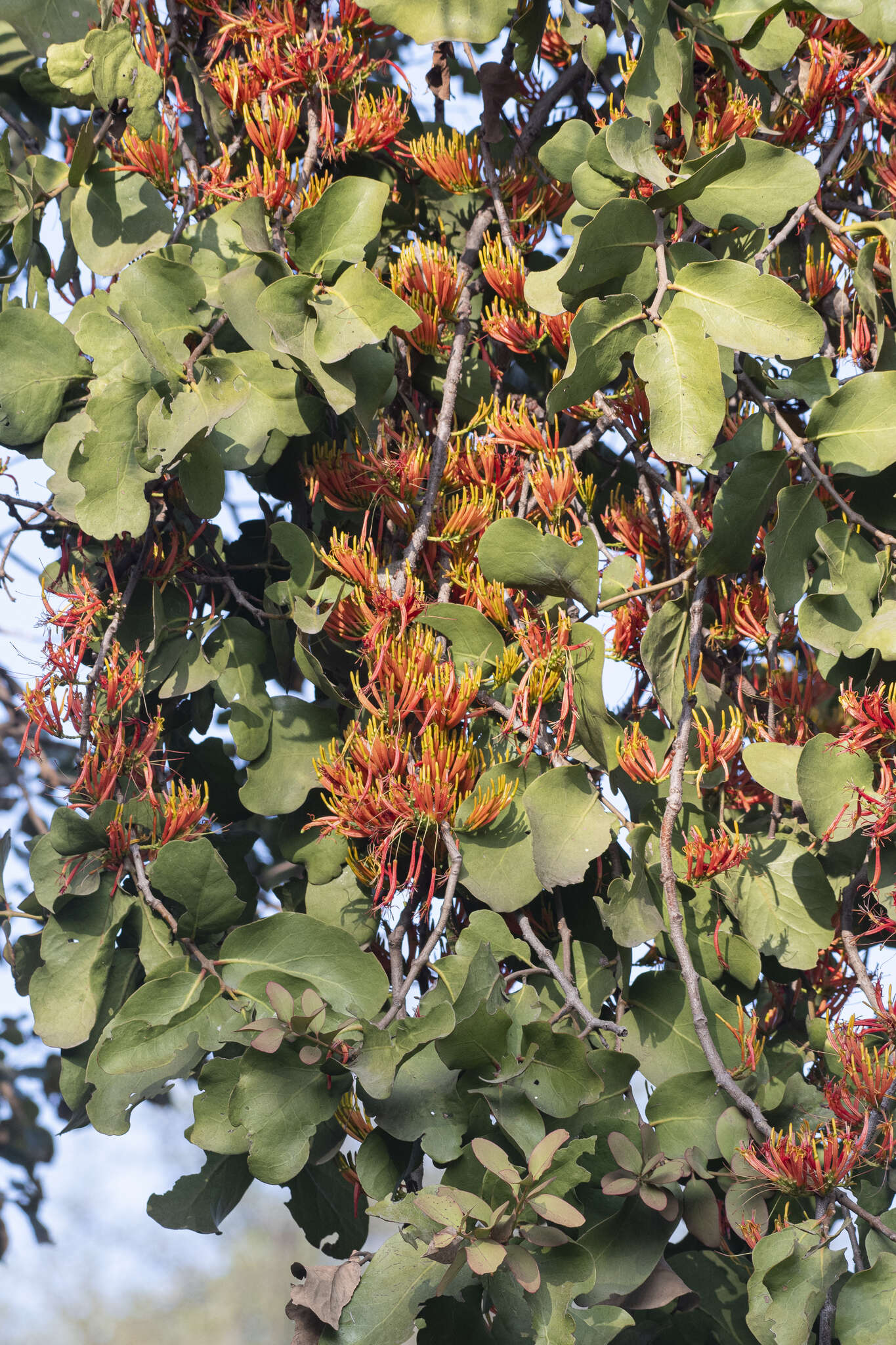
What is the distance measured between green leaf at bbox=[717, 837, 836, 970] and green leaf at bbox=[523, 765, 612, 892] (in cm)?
11

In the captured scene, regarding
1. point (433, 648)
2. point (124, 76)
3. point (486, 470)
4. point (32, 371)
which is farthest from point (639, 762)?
point (124, 76)

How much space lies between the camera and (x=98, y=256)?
947 mm

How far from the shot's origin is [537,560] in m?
0.78

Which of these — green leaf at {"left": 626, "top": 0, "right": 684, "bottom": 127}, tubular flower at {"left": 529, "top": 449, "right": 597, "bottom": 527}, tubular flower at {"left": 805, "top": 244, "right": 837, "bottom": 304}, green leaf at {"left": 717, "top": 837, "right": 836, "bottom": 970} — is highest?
green leaf at {"left": 626, "top": 0, "right": 684, "bottom": 127}

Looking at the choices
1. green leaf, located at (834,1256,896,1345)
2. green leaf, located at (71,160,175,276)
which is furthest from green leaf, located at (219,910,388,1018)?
green leaf, located at (71,160,175,276)

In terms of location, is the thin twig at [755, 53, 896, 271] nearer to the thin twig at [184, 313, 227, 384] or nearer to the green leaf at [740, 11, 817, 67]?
the green leaf at [740, 11, 817, 67]

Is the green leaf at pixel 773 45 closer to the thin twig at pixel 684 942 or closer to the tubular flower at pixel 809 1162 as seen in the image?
the thin twig at pixel 684 942

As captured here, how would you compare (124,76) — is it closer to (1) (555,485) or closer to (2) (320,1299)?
(1) (555,485)

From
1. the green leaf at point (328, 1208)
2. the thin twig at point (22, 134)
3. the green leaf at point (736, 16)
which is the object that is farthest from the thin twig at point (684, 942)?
the thin twig at point (22, 134)

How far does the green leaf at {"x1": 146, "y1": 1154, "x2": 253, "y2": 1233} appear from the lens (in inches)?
30.5

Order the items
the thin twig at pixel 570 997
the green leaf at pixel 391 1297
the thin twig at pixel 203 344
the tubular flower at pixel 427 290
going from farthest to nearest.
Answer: the tubular flower at pixel 427 290 → the thin twig at pixel 203 344 → the thin twig at pixel 570 997 → the green leaf at pixel 391 1297

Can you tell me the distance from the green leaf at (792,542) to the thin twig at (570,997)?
11.3 inches

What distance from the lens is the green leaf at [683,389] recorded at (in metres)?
0.73

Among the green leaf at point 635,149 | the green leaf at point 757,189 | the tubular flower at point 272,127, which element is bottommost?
the tubular flower at point 272,127
